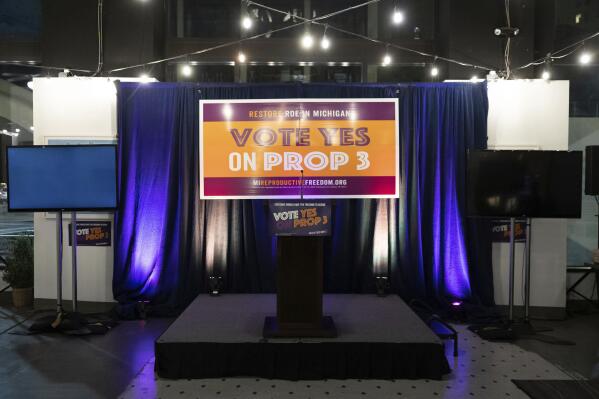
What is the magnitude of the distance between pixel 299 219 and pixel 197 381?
1.44 m

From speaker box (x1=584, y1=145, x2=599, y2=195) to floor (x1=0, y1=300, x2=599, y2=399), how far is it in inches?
61.9

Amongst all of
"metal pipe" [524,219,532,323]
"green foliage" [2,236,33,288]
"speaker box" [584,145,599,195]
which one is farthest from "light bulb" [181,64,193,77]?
"speaker box" [584,145,599,195]

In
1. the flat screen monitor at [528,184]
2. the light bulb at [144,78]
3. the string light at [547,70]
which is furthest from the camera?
the light bulb at [144,78]

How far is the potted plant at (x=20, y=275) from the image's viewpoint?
507 centimetres

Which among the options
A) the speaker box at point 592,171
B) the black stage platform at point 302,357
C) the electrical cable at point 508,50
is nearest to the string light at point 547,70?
the electrical cable at point 508,50

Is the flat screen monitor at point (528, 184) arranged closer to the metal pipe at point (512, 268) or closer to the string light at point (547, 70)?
the metal pipe at point (512, 268)

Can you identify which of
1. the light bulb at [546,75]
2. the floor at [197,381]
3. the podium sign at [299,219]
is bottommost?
the floor at [197,381]

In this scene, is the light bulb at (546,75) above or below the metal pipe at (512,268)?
above

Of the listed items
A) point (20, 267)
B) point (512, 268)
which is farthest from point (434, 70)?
point (20, 267)

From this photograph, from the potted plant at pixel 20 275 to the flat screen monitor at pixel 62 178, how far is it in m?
1.20

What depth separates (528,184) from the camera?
4.21 meters

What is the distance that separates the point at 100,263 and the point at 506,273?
4.51 meters

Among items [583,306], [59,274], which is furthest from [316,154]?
[583,306]

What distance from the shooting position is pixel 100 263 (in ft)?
16.1
